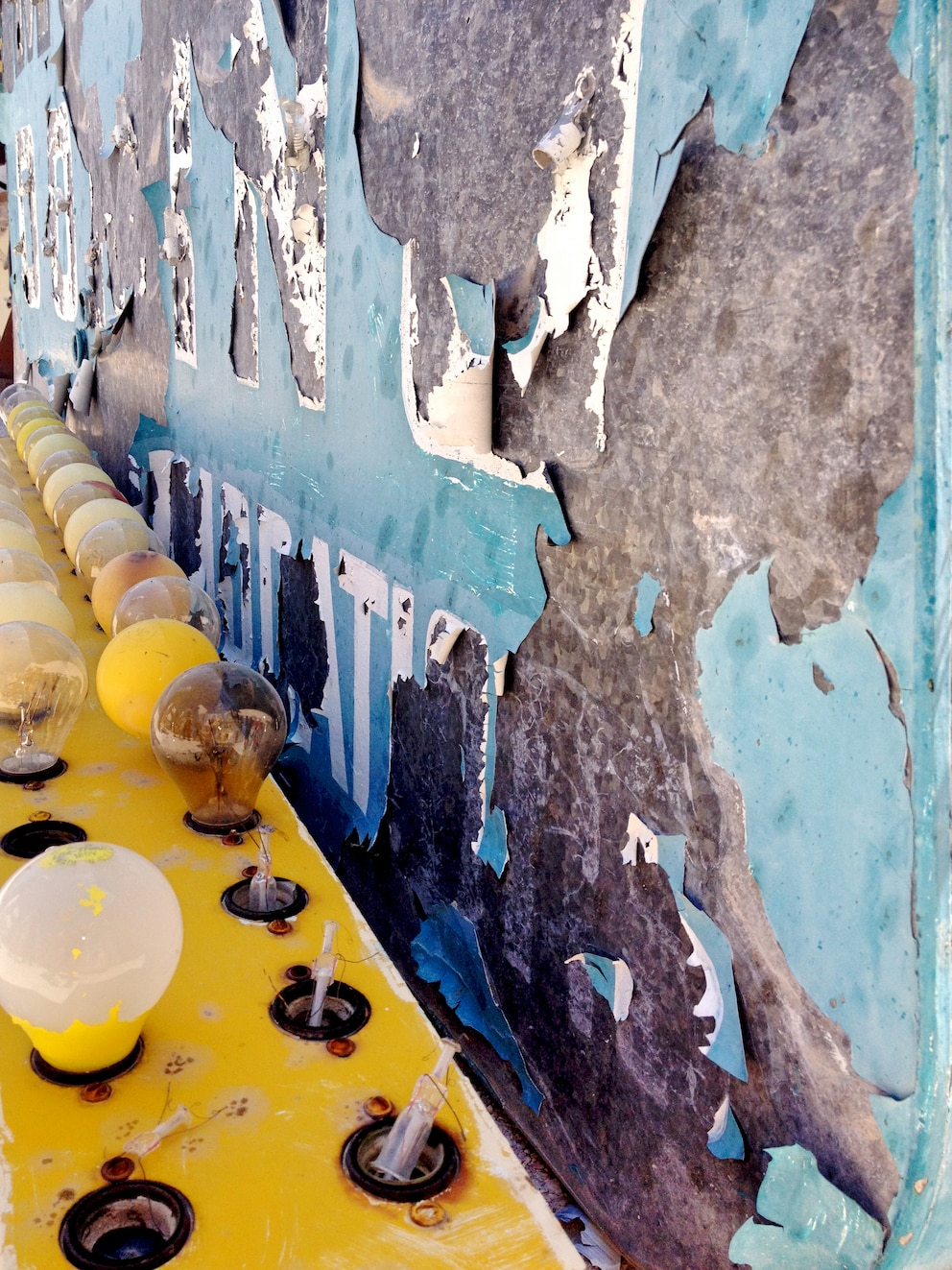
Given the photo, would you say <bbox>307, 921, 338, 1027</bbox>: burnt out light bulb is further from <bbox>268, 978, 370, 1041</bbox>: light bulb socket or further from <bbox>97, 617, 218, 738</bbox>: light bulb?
<bbox>97, 617, 218, 738</bbox>: light bulb

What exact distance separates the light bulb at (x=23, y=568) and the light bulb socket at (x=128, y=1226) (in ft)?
7.69

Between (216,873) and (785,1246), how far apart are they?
1419 mm

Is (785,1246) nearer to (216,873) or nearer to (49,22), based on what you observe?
(216,873)

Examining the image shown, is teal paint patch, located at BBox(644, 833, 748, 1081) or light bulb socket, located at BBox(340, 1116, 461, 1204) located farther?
teal paint patch, located at BBox(644, 833, 748, 1081)

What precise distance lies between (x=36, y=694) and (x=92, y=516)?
210 centimetres

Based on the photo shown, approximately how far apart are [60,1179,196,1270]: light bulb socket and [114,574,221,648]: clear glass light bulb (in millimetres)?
2059

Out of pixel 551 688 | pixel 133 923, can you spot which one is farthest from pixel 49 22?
pixel 133 923

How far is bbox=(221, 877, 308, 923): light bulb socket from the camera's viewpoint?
222cm

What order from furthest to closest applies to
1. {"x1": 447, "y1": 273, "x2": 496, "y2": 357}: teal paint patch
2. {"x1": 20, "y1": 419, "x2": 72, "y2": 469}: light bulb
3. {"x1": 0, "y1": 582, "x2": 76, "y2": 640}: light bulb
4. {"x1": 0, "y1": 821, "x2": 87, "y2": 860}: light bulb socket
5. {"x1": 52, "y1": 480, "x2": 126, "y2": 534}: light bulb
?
{"x1": 20, "y1": 419, "x2": 72, "y2": 469}: light bulb, {"x1": 52, "y1": 480, "x2": 126, "y2": 534}: light bulb, {"x1": 0, "y1": 582, "x2": 76, "y2": 640}: light bulb, {"x1": 447, "y1": 273, "x2": 496, "y2": 357}: teal paint patch, {"x1": 0, "y1": 821, "x2": 87, "y2": 860}: light bulb socket

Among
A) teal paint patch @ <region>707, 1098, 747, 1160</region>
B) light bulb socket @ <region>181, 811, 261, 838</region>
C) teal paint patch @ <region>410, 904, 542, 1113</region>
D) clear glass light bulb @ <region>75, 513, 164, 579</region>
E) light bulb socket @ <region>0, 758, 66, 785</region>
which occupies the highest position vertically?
clear glass light bulb @ <region>75, 513, 164, 579</region>

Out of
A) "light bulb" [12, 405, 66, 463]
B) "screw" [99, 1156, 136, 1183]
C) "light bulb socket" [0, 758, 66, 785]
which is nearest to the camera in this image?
"screw" [99, 1156, 136, 1183]

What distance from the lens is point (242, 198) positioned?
191 inches

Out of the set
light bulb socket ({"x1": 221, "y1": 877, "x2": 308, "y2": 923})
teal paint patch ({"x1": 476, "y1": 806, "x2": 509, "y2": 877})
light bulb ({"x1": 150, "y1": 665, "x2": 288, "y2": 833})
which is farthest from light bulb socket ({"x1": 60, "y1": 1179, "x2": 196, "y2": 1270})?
teal paint patch ({"x1": 476, "y1": 806, "x2": 509, "y2": 877})

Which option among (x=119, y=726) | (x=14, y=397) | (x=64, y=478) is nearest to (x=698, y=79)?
(x=119, y=726)
